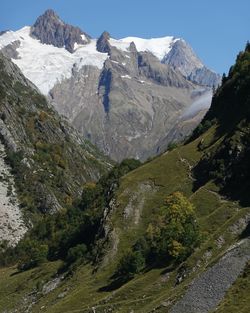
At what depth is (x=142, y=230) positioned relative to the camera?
4688 inches

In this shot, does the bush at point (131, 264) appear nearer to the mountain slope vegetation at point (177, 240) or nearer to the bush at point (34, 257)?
the mountain slope vegetation at point (177, 240)

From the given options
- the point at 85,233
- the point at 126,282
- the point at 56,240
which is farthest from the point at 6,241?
the point at 126,282

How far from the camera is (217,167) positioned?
12575 cm

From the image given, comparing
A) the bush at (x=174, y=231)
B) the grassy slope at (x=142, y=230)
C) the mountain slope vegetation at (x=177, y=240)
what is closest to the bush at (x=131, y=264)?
the mountain slope vegetation at (x=177, y=240)

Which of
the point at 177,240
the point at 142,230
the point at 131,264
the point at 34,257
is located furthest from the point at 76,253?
the point at 177,240

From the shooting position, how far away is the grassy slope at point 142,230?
89.8 m

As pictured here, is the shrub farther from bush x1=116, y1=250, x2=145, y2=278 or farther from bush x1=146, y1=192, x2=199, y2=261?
bush x1=116, y1=250, x2=145, y2=278

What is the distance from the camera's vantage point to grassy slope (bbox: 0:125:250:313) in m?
89.8

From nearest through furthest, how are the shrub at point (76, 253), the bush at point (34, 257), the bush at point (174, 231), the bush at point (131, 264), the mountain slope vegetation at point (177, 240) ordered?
1. the mountain slope vegetation at point (177, 240)
2. the bush at point (174, 231)
3. the bush at point (131, 264)
4. the shrub at point (76, 253)
5. the bush at point (34, 257)

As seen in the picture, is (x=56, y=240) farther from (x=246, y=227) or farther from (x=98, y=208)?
(x=246, y=227)

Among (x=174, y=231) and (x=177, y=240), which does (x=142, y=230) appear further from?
(x=177, y=240)

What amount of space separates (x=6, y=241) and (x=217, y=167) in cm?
9190

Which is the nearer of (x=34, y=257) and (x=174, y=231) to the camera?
(x=174, y=231)

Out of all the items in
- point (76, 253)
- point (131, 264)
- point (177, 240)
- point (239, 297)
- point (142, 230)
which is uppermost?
point (76, 253)
